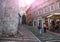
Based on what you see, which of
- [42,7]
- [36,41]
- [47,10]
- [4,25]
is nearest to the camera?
[36,41]

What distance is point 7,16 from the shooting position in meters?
19.5

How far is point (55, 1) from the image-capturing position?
30.3 metres

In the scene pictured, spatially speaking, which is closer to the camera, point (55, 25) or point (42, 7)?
point (55, 25)

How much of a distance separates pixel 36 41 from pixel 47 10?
67.0 ft

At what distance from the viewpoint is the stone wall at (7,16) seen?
19119mm

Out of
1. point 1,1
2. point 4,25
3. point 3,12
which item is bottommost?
point 4,25

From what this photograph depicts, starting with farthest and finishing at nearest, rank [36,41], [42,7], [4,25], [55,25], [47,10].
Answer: [42,7], [47,10], [55,25], [4,25], [36,41]

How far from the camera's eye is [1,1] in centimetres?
1947

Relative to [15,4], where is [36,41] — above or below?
below

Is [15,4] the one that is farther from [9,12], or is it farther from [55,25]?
[55,25]

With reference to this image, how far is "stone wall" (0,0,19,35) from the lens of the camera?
62.7 ft

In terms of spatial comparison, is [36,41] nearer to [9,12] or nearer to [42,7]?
[9,12]

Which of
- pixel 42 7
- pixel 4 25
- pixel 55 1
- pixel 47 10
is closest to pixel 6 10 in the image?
pixel 4 25

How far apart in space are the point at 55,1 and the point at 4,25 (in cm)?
1445
